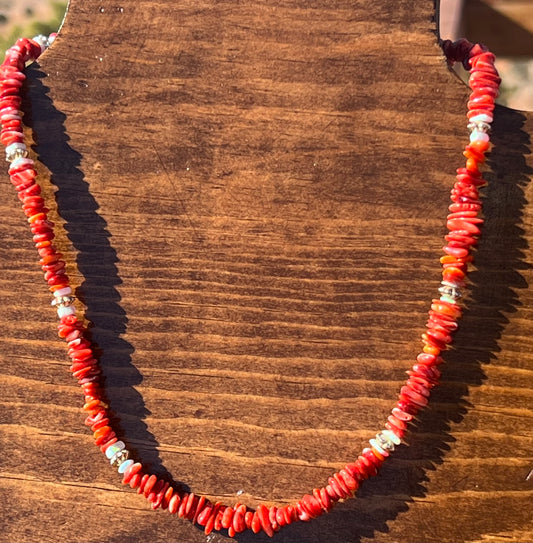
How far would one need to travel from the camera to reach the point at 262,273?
70cm

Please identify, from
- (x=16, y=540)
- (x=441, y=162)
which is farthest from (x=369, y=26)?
(x=16, y=540)

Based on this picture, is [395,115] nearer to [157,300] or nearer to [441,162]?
[441,162]

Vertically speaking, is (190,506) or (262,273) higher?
(262,273)

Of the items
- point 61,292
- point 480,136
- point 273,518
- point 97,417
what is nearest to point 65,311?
point 61,292

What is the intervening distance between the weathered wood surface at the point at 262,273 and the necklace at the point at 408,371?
19mm

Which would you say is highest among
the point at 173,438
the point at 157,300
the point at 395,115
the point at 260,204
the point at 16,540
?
the point at 395,115

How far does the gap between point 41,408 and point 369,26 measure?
1.93 ft

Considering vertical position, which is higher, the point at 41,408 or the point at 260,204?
the point at 260,204

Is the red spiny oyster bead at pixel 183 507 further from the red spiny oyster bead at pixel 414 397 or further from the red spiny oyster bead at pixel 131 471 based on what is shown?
the red spiny oyster bead at pixel 414 397

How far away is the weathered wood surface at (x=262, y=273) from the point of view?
2.21ft

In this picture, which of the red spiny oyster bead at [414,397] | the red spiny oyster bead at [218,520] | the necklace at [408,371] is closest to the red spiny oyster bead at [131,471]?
the necklace at [408,371]

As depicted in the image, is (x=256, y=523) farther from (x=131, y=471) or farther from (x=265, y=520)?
(x=131, y=471)

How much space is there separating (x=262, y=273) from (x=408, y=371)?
0.20 metres

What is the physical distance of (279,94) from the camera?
69 centimetres
